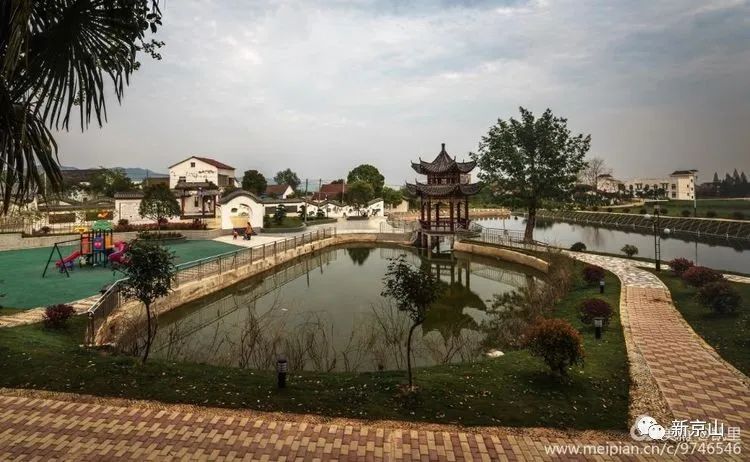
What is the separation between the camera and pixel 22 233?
24.7m

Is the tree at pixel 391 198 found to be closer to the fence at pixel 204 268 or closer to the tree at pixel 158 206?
the fence at pixel 204 268

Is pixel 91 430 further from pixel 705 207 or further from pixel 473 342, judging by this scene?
pixel 705 207

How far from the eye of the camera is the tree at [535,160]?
25.4 m

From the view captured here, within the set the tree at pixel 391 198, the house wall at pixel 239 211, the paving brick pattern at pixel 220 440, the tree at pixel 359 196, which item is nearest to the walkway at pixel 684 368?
the paving brick pattern at pixel 220 440

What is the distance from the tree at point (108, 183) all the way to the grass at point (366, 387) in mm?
52412

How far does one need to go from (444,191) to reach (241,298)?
17015 mm

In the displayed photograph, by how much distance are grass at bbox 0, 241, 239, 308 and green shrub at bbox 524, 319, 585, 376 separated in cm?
1153

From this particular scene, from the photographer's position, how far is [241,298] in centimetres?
1602

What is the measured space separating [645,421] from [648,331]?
16.6 feet

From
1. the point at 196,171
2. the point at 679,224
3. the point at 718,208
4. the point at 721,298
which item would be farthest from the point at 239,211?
the point at 718,208

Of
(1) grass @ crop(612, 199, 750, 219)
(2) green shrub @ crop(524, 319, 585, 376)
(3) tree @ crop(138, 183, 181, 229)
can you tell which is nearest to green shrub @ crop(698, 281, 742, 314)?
(2) green shrub @ crop(524, 319, 585, 376)

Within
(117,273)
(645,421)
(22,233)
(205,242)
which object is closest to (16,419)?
(645,421)

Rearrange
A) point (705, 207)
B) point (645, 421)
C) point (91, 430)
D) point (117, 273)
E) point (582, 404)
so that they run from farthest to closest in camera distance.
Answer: point (705, 207) → point (117, 273) → point (582, 404) → point (645, 421) → point (91, 430)

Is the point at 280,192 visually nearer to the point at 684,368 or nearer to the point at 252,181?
the point at 252,181
